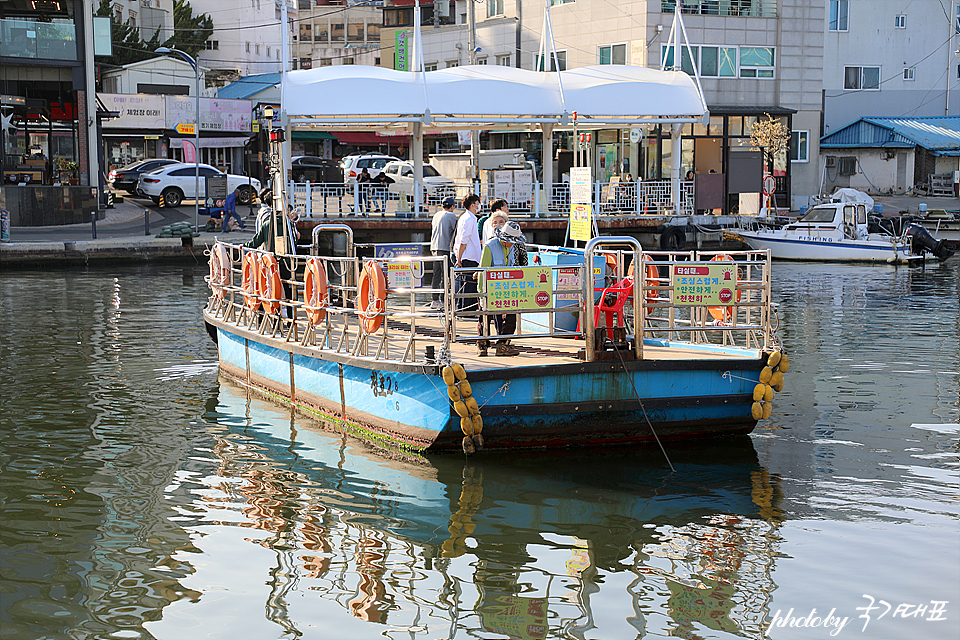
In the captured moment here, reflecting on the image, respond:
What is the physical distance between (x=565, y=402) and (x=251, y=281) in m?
5.64

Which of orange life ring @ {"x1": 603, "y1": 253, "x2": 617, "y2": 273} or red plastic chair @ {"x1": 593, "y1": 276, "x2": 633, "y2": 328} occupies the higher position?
orange life ring @ {"x1": 603, "y1": 253, "x2": 617, "y2": 273}

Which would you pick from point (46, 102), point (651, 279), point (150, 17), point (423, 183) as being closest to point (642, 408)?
point (651, 279)

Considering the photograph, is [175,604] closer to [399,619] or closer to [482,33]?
[399,619]

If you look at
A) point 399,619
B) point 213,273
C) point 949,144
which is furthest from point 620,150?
point 399,619

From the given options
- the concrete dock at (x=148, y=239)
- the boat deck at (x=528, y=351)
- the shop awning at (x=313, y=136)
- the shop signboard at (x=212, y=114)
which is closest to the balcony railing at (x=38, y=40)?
the concrete dock at (x=148, y=239)

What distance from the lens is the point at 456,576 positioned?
26.4 feet

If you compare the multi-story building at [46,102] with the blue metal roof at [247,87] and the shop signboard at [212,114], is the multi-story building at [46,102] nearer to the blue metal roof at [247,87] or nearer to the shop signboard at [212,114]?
the shop signboard at [212,114]

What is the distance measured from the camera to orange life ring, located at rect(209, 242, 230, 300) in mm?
15875

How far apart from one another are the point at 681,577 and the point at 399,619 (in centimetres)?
211

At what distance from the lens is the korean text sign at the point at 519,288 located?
35.2 ft

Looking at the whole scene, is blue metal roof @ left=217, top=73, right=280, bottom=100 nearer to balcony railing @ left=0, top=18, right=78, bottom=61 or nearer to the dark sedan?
the dark sedan

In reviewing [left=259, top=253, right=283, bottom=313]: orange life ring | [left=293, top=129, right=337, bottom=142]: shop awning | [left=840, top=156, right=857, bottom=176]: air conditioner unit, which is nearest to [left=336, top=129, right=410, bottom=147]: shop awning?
[left=293, top=129, right=337, bottom=142]: shop awning

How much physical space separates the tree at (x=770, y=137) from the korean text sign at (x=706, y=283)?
1338 inches

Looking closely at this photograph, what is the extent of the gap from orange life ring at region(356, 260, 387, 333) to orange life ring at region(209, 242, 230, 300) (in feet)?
15.8
